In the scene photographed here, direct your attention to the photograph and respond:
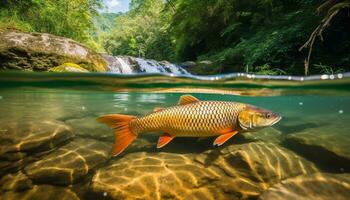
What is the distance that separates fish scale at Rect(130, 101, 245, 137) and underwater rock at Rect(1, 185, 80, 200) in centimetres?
261

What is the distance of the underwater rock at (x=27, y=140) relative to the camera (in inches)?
295

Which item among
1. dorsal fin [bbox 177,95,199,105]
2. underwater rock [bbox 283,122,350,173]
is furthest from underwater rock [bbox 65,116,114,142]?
underwater rock [bbox 283,122,350,173]

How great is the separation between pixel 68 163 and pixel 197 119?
4.27 meters

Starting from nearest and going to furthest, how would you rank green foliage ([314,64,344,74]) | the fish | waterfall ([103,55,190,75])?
the fish → green foliage ([314,64,344,74]) → waterfall ([103,55,190,75])

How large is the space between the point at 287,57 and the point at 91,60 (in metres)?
10.7

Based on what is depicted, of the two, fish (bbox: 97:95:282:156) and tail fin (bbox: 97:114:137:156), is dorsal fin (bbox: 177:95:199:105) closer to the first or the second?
fish (bbox: 97:95:282:156)

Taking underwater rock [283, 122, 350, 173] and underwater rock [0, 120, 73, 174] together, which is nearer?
underwater rock [0, 120, 73, 174]

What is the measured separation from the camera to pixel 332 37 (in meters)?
13.8

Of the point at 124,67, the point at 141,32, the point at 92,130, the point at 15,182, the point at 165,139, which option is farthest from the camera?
the point at 141,32

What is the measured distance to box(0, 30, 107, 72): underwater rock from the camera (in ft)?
37.2

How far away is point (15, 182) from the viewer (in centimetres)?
682

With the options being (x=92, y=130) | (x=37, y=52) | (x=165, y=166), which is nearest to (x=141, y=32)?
(x=37, y=52)

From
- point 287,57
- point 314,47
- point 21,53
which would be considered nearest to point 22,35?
point 21,53

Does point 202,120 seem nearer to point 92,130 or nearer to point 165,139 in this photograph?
point 165,139
